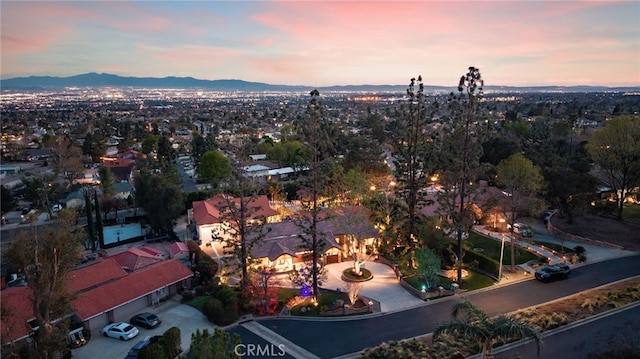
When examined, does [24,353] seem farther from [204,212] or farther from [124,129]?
[124,129]

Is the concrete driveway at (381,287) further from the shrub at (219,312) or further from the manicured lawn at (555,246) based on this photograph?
the manicured lawn at (555,246)

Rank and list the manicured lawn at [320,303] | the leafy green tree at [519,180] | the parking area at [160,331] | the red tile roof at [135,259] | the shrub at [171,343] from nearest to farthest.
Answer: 1. the shrub at [171,343]
2. the parking area at [160,331]
3. the manicured lawn at [320,303]
4. the red tile roof at [135,259]
5. the leafy green tree at [519,180]

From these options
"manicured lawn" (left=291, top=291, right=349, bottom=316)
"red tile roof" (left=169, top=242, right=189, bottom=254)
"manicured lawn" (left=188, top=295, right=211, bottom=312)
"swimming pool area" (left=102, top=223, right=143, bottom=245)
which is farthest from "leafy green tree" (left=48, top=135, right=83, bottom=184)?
"manicured lawn" (left=291, top=291, right=349, bottom=316)

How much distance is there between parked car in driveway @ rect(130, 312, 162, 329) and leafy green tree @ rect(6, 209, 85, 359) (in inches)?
147

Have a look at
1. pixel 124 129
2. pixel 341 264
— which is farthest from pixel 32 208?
pixel 124 129

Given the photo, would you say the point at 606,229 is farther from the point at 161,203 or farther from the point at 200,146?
the point at 200,146

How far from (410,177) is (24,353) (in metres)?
22.6

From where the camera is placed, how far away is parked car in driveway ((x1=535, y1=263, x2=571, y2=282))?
24.4m

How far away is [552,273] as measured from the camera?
24469mm

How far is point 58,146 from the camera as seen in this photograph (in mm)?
55875

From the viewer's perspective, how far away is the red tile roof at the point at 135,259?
84.9 feet
